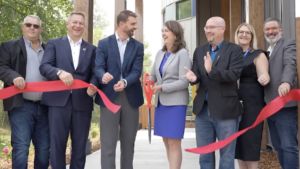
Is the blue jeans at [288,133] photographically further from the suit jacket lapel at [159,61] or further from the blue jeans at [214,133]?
the suit jacket lapel at [159,61]

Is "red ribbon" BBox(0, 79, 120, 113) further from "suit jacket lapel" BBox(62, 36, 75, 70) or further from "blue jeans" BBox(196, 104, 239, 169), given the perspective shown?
"blue jeans" BBox(196, 104, 239, 169)

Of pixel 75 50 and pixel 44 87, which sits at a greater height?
pixel 75 50

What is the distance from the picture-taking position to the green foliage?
34.8ft

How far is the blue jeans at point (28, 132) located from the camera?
4.43 meters

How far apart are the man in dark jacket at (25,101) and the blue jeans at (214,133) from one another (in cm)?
160

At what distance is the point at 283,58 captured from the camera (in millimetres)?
4398

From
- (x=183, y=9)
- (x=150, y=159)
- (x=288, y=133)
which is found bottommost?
(x=150, y=159)

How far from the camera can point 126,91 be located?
4.43 meters

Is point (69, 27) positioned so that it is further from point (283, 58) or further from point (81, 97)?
point (283, 58)

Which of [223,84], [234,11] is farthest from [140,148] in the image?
[223,84]

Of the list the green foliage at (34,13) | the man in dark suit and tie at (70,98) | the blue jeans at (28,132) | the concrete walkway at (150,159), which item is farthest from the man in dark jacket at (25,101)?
the green foliage at (34,13)

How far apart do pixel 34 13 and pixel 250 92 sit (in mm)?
8083

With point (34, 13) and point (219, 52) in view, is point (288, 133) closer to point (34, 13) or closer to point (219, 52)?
point (219, 52)

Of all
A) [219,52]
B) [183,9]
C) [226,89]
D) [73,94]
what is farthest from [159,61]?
[183,9]
